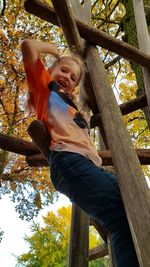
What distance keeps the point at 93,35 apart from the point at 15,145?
1.14 meters

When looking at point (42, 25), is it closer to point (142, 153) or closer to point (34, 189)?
point (34, 189)

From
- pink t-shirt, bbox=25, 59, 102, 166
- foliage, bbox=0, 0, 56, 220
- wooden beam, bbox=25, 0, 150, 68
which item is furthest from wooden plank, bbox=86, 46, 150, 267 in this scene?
foliage, bbox=0, 0, 56, 220

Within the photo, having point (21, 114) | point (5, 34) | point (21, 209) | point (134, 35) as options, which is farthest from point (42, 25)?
point (21, 209)

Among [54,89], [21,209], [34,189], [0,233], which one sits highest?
[34,189]

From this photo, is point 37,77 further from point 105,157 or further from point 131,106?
point 131,106

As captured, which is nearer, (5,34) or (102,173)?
(102,173)

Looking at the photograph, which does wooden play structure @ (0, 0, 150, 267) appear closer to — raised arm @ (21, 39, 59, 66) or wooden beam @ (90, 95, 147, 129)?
wooden beam @ (90, 95, 147, 129)

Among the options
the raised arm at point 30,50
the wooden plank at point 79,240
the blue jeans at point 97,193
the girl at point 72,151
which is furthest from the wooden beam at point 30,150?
the blue jeans at point 97,193

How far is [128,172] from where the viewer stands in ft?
5.16

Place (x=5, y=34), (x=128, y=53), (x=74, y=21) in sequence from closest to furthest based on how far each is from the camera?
(x=74, y=21)
(x=128, y=53)
(x=5, y=34)

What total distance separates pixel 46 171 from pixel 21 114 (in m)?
2.85

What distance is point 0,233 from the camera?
1050 centimetres

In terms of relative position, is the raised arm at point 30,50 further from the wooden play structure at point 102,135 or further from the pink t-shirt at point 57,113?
the wooden play structure at point 102,135

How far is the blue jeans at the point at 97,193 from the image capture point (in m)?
1.37
